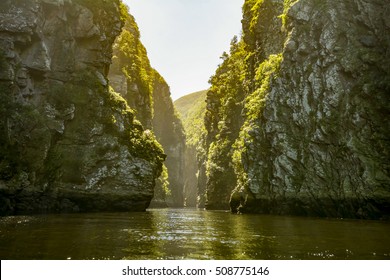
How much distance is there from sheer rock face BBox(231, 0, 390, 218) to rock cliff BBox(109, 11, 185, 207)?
38509mm

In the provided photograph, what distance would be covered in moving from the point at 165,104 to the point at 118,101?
79328 millimetres

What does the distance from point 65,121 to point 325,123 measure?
31734 millimetres

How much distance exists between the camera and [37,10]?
1661 inches

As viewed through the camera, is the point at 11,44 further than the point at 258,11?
No

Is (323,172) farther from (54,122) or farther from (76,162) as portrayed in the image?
(54,122)

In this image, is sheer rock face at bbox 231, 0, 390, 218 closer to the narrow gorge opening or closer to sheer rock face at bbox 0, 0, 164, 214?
the narrow gorge opening

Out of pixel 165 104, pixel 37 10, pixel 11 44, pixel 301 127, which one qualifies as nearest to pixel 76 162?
pixel 11 44

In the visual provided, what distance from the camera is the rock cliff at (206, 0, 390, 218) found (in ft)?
116

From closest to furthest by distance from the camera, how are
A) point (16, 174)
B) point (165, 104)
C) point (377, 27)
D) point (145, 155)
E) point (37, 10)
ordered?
point (16, 174), point (377, 27), point (37, 10), point (145, 155), point (165, 104)

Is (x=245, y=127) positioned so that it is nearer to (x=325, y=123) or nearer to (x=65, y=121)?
(x=325, y=123)

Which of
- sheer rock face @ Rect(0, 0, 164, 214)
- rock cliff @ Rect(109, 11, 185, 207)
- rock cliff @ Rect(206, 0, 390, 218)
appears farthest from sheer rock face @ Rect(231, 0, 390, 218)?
rock cliff @ Rect(109, 11, 185, 207)

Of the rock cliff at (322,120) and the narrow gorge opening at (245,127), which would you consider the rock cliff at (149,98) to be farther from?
the rock cliff at (322,120)

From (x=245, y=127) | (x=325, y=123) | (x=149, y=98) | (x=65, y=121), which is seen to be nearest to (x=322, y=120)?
(x=325, y=123)

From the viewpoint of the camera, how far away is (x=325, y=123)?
39188 mm
